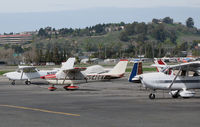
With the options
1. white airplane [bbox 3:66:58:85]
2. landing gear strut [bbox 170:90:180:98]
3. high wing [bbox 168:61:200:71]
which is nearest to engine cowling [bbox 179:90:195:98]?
landing gear strut [bbox 170:90:180:98]

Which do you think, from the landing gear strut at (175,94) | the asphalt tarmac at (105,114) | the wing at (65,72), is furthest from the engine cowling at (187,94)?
the wing at (65,72)

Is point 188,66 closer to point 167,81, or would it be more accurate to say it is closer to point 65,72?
point 167,81

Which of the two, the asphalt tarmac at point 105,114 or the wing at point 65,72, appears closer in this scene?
the asphalt tarmac at point 105,114

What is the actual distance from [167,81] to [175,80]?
1.53ft

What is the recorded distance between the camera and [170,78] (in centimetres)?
2495

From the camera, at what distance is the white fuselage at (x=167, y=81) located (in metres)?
24.8

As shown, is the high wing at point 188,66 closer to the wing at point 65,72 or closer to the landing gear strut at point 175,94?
the landing gear strut at point 175,94

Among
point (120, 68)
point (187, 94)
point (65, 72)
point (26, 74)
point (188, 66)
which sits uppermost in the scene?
point (188, 66)

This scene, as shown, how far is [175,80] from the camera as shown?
2495 cm

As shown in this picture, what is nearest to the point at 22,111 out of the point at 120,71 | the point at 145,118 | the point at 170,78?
the point at 145,118

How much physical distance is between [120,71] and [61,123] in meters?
26.0

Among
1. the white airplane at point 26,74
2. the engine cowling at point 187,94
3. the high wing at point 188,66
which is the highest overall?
the high wing at point 188,66

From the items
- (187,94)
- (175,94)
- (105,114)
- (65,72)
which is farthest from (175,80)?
Answer: (65,72)

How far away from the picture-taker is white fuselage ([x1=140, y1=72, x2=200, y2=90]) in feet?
81.4
